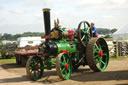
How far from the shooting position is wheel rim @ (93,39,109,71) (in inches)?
358

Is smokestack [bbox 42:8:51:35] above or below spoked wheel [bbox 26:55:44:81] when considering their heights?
above

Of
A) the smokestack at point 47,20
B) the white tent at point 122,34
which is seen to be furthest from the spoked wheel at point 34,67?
the white tent at point 122,34

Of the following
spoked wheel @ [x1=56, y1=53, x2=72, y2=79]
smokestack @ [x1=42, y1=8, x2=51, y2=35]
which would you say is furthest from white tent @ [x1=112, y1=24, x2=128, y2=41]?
spoked wheel @ [x1=56, y1=53, x2=72, y2=79]

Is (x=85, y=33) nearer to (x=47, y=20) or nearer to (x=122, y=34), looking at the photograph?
(x=47, y=20)

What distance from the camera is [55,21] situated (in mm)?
8672

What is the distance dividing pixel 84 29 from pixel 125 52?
8.65 m

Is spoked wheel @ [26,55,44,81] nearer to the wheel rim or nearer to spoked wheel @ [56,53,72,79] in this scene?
spoked wheel @ [56,53,72,79]

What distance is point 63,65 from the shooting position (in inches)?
297

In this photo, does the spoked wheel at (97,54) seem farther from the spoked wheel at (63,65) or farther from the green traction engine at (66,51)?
the spoked wheel at (63,65)

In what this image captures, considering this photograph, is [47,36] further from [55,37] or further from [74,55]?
[74,55]

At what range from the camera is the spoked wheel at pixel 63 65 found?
715 centimetres

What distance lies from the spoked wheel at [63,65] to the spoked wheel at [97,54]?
1.11 metres

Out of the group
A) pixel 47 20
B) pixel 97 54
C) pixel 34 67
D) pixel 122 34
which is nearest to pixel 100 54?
pixel 97 54

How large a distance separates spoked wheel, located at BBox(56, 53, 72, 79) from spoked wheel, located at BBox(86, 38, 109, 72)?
1106mm
